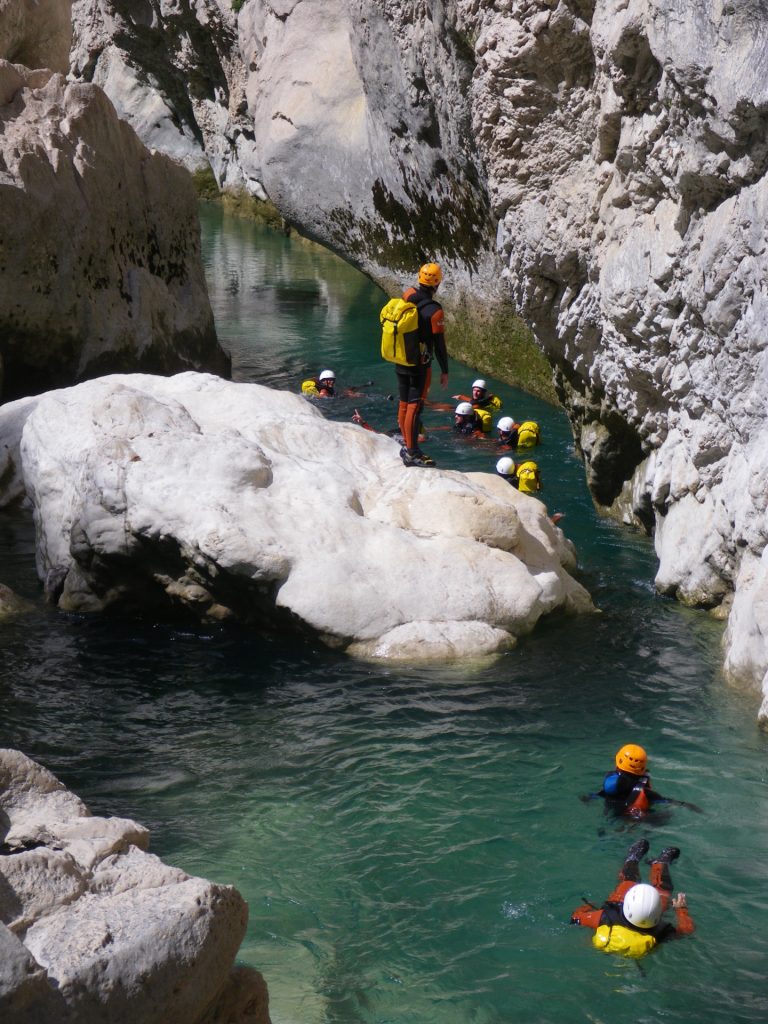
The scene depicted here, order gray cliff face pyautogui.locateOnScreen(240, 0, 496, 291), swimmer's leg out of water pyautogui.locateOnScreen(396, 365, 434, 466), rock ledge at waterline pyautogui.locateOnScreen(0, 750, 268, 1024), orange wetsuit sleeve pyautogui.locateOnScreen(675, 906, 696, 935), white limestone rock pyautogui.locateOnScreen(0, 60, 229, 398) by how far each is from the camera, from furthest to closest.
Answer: gray cliff face pyautogui.locateOnScreen(240, 0, 496, 291) → white limestone rock pyautogui.locateOnScreen(0, 60, 229, 398) → swimmer's leg out of water pyautogui.locateOnScreen(396, 365, 434, 466) → orange wetsuit sleeve pyautogui.locateOnScreen(675, 906, 696, 935) → rock ledge at waterline pyautogui.locateOnScreen(0, 750, 268, 1024)

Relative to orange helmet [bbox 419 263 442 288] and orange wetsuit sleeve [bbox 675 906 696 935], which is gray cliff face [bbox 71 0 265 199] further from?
orange wetsuit sleeve [bbox 675 906 696 935]

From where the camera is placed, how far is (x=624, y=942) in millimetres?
6418

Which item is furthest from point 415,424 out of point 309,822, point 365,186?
point 365,186

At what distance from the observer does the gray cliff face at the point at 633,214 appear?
376 inches

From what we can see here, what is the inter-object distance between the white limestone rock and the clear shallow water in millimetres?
5433

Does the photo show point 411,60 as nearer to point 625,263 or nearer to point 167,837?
point 625,263

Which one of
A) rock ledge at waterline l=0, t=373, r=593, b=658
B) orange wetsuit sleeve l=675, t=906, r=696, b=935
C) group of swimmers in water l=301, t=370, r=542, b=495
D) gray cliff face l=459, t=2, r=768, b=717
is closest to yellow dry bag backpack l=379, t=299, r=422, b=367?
rock ledge at waterline l=0, t=373, r=593, b=658

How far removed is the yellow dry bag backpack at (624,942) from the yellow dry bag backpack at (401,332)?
662 cm

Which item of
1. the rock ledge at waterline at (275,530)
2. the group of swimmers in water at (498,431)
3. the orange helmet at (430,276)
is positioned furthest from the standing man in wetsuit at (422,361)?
the group of swimmers in water at (498,431)

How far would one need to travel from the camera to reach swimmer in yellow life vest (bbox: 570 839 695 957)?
6.41 meters

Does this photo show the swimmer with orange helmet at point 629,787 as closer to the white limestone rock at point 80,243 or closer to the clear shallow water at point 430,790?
the clear shallow water at point 430,790

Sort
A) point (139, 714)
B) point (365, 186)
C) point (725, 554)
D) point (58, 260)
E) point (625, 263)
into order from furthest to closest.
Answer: point (365, 186) < point (58, 260) < point (625, 263) < point (725, 554) < point (139, 714)

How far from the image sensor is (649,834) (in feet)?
25.2

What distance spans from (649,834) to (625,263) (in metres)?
6.25
